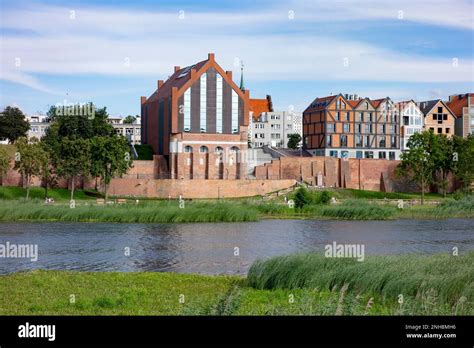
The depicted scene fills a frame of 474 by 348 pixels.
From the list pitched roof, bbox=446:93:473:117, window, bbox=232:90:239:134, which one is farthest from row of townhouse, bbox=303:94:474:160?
window, bbox=232:90:239:134

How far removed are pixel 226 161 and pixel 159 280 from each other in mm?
64478

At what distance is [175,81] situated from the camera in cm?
9469

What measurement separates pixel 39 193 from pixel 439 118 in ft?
206

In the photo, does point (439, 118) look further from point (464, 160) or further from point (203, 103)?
point (203, 103)

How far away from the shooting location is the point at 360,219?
5738cm

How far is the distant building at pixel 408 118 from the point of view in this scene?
10806 centimetres

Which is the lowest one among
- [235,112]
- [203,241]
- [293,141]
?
[203,241]

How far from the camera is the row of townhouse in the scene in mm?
105438

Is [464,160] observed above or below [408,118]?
below

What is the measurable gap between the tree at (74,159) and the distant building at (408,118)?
52612 mm

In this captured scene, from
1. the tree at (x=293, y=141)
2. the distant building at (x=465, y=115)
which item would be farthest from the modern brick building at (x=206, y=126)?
the tree at (x=293, y=141)

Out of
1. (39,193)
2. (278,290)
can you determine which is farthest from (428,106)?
(278,290)

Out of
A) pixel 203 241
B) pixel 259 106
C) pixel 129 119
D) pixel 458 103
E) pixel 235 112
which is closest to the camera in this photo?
pixel 203 241
